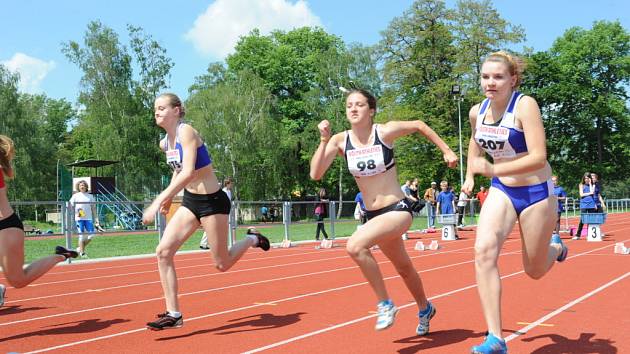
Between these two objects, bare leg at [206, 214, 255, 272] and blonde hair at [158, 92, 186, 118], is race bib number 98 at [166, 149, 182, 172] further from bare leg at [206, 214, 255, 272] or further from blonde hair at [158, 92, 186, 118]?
bare leg at [206, 214, 255, 272]

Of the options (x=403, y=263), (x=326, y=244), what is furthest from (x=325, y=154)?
(x=326, y=244)

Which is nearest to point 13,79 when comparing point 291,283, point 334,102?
point 334,102

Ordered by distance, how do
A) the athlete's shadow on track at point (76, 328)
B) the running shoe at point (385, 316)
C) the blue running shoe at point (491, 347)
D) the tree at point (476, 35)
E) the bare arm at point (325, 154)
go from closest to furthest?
the blue running shoe at point (491, 347)
the running shoe at point (385, 316)
the bare arm at point (325, 154)
the athlete's shadow on track at point (76, 328)
the tree at point (476, 35)

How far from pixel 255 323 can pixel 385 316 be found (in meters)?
1.81

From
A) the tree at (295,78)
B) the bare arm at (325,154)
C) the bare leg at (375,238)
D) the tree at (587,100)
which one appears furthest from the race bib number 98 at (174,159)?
the tree at (587,100)

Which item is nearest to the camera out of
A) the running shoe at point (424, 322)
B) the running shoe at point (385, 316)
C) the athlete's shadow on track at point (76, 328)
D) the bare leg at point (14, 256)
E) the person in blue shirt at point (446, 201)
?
the running shoe at point (385, 316)

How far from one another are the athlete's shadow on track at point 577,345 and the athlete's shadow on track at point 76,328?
13.3ft

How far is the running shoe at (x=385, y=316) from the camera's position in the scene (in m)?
4.81

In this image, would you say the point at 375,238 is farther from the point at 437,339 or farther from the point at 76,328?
the point at 76,328

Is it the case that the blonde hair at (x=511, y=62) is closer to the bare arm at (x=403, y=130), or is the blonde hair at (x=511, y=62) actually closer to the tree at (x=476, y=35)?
the bare arm at (x=403, y=130)

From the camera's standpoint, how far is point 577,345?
15.9 feet

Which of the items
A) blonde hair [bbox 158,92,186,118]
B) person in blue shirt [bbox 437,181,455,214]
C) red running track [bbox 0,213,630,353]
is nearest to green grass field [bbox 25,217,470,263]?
person in blue shirt [bbox 437,181,455,214]

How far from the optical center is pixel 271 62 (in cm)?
5531

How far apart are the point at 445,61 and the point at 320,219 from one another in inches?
1149
